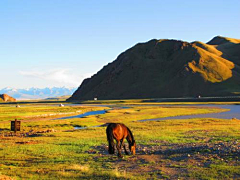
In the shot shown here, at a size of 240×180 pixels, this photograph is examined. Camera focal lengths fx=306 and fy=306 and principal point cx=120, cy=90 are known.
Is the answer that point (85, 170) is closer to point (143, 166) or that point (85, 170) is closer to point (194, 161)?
point (143, 166)

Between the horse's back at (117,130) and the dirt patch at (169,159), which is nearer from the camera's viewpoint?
the dirt patch at (169,159)

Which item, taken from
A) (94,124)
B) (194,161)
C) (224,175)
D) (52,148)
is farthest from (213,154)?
(94,124)

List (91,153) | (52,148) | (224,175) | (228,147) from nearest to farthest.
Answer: (224,175) → (228,147) → (91,153) → (52,148)

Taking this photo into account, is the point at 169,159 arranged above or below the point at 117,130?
below

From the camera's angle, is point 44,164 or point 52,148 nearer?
point 44,164

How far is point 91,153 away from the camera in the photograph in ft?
83.4

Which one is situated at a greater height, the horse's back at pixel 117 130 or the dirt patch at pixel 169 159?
the horse's back at pixel 117 130

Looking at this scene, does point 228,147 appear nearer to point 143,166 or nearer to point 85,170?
point 143,166

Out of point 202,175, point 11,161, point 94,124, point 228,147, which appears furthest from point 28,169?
point 94,124

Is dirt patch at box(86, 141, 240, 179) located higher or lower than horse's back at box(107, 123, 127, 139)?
lower

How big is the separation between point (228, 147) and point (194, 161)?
4694mm

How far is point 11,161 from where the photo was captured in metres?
22.5

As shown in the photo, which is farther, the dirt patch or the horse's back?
the horse's back

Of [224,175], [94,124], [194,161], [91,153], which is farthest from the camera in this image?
[94,124]
